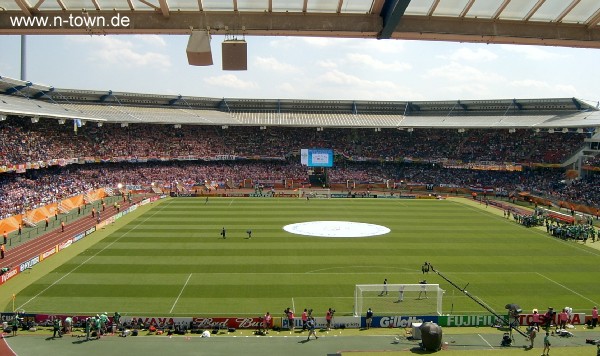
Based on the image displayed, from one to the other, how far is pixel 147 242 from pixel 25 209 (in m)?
13.9

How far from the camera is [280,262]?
116ft

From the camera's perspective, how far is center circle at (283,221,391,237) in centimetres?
4505

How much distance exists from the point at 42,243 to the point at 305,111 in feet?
203

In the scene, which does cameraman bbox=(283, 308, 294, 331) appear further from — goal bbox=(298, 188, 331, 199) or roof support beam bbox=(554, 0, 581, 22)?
goal bbox=(298, 188, 331, 199)

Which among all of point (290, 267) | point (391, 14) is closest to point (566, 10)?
point (391, 14)

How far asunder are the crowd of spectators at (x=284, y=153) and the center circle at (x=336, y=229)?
28.0 metres

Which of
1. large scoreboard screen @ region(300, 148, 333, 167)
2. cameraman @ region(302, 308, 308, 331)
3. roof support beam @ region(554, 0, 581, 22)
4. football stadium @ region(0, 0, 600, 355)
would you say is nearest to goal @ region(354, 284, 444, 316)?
football stadium @ region(0, 0, 600, 355)

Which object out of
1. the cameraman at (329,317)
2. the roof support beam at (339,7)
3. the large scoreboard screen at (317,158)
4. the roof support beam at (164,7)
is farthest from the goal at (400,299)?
the large scoreboard screen at (317,158)

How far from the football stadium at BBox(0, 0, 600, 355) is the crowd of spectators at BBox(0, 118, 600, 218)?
14.1 inches

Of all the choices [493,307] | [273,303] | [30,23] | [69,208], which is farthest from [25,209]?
[30,23]

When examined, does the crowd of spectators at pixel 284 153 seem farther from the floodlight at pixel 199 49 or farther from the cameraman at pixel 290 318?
the floodlight at pixel 199 49

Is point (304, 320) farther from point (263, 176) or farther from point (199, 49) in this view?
point (263, 176)

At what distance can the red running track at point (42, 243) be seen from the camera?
3488 cm
